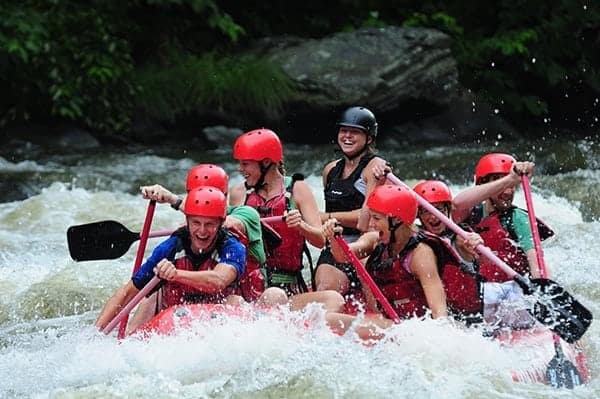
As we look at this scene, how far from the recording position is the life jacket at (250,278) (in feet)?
20.7

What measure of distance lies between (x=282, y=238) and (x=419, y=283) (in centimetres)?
107

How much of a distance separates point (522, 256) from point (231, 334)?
6.35 feet

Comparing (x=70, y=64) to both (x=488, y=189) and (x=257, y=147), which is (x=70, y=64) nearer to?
(x=257, y=147)

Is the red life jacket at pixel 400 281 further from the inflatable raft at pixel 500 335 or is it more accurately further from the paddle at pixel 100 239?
the paddle at pixel 100 239

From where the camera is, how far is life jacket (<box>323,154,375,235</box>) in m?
6.96

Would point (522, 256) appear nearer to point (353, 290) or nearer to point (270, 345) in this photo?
point (353, 290)

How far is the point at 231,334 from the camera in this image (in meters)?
5.77

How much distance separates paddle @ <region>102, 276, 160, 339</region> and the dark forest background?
7.07m

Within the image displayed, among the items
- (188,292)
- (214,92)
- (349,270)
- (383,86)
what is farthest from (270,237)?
(383,86)

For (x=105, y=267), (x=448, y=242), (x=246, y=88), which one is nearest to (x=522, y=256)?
(x=448, y=242)

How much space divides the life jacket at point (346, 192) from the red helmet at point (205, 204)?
1264mm

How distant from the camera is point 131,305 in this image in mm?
5926

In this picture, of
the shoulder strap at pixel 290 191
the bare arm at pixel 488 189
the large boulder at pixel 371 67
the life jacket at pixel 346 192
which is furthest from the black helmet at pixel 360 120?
the large boulder at pixel 371 67

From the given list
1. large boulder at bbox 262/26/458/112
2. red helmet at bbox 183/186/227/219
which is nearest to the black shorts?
red helmet at bbox 183/186/227/219
